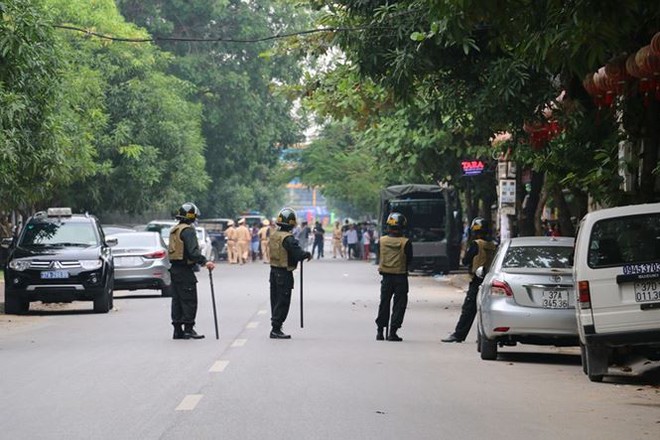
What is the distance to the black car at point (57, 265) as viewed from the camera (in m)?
24.0

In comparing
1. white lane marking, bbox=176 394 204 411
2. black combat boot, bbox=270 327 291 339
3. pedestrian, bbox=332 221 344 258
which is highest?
pedestrian, bbox=332 221 344 258

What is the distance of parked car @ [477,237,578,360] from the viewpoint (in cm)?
1555

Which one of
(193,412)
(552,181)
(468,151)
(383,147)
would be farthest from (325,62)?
(193,412)

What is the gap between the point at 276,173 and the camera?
243 ft

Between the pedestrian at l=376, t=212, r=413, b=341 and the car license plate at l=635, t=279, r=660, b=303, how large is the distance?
6534 mm

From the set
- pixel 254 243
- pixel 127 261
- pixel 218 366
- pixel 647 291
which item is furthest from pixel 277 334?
pixel 254 243

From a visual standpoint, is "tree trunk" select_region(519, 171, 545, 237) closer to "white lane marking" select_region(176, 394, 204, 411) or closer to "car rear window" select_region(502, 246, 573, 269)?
"car rear window" select_region(502, 246, 573, 269)

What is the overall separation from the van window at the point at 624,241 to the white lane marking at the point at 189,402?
4.19 m

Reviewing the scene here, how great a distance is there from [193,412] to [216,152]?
57283mm

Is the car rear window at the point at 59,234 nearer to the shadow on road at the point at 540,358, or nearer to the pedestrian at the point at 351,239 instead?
the shadow on road at the point at 540,358

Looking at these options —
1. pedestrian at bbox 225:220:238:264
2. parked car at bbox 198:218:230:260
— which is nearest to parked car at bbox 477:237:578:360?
pedestrian at bbox 225:220:238:264

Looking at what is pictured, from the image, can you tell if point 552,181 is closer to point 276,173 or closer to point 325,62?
point 325,62

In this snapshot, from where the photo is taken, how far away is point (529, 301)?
1571 cm

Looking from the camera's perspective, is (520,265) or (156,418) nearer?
(156,418)
